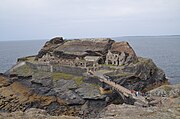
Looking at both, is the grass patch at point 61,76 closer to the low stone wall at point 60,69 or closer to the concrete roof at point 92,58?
the low stone wall at point 60,69

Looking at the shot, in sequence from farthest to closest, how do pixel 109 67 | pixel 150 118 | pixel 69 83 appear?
1. pixel 109 67
2. pixel 69 83
3. pixel 150 118

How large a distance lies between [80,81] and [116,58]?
12.0 metres

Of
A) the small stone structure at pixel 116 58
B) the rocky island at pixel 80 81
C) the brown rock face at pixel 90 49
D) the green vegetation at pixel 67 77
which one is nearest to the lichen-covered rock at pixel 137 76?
the rocky island at pixel 80 81

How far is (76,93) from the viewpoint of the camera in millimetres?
51906

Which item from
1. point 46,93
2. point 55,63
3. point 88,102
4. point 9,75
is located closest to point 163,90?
point 88,102

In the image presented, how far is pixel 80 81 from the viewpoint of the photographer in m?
54.8

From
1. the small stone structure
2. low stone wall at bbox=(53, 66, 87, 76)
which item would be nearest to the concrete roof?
the small stone structure

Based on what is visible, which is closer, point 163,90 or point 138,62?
point 163,90

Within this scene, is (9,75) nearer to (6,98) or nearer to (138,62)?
(6,98)

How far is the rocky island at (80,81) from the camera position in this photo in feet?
163

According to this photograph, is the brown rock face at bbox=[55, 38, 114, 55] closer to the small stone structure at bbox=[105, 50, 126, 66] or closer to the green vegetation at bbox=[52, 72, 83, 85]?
the small stone structure at bbox=[105, 50, 126, 66]

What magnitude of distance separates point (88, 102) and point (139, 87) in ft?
36.5

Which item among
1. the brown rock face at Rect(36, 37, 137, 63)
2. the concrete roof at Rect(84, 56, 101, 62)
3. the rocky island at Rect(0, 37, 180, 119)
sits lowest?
the rocky island at Rect(0, 37, 180, 119)

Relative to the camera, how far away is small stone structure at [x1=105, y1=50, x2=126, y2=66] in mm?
62531
